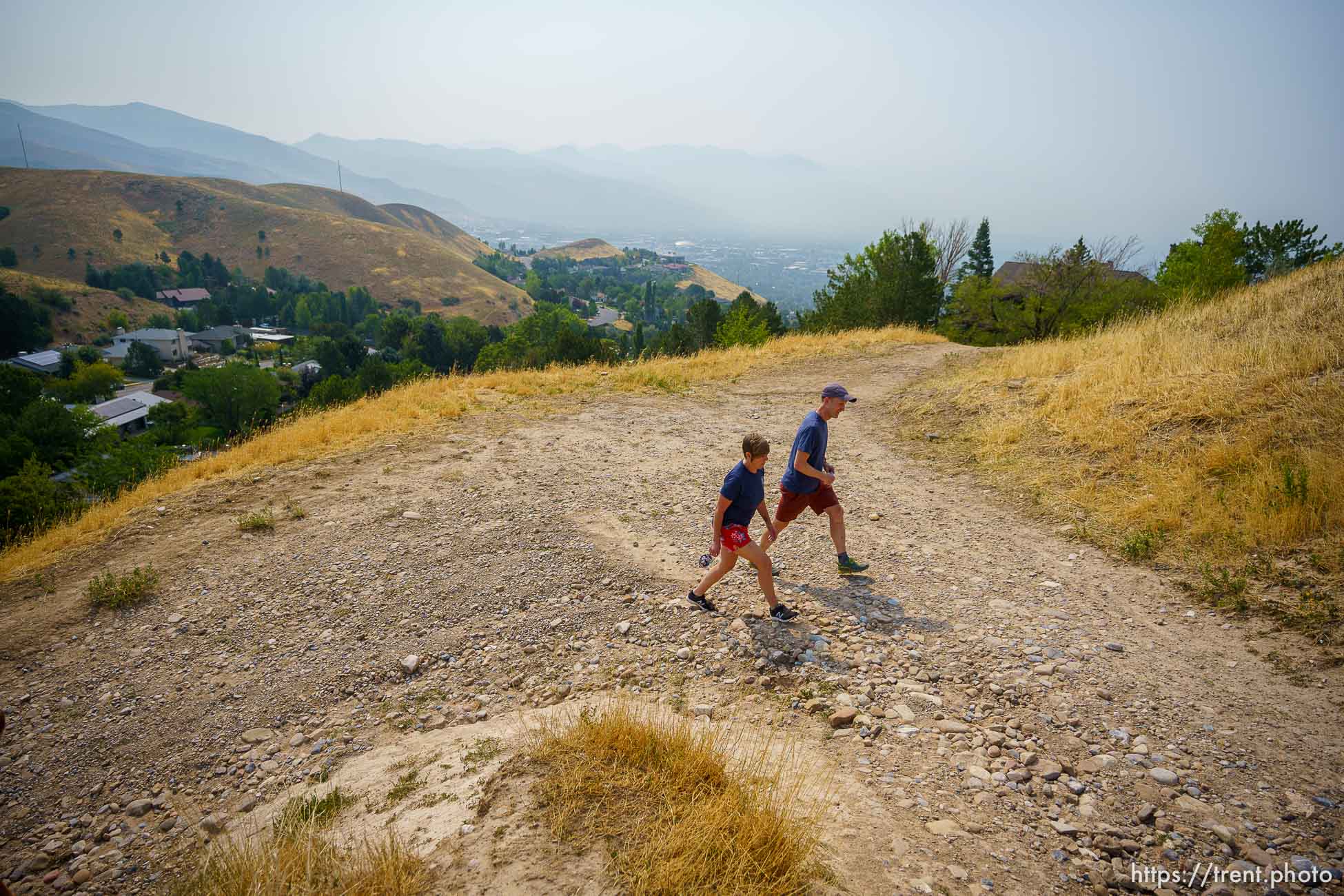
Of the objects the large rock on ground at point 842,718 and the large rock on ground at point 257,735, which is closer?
the large rock on ground at point 842,718

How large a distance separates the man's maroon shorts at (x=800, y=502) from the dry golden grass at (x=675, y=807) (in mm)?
2821

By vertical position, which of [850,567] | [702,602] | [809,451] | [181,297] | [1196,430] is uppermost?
[1196,430]

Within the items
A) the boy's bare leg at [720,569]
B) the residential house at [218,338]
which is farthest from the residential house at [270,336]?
the boy's bare leg at [720,569]

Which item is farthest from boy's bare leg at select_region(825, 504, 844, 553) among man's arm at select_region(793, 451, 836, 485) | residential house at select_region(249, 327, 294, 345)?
residential house at select_region(249, 327, 294, 345)

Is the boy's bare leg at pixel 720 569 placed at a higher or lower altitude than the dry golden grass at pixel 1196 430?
lower

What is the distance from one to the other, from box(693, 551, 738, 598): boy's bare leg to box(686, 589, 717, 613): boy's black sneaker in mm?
97

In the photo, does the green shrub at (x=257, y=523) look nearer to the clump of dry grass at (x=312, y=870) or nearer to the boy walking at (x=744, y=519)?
the clump of dry grass at (x=312, y=870)

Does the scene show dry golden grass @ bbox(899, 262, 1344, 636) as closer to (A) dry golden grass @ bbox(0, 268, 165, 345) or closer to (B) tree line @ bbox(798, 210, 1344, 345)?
(B) tree line @ bbox(798, 210, 1344, 345)

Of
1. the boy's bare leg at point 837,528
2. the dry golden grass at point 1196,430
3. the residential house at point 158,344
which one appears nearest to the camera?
the dry golden grass at point 1196,430

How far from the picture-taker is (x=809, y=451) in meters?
6.57

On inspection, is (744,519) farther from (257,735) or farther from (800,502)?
(257,735)

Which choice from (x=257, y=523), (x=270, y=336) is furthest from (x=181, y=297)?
(x=257, y=523)

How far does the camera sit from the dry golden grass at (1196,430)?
21.6 ft

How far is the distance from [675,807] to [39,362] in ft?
438
